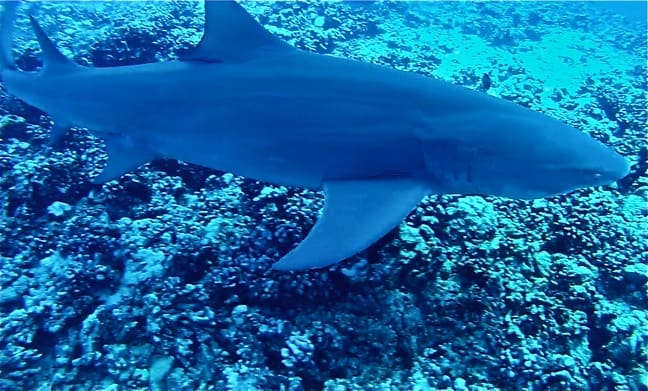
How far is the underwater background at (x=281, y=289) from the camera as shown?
112 inches

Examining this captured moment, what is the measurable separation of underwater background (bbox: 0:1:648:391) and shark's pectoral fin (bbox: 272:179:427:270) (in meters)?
0.75

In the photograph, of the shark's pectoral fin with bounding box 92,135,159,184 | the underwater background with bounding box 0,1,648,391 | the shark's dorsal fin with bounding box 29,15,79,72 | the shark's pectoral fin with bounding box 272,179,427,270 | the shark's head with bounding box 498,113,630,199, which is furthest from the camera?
the shark's dorsal fin with bounding box 29,15,79,72

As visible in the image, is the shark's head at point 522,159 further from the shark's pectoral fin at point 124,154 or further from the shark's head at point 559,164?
the shark's pectoral fin at point 124,154

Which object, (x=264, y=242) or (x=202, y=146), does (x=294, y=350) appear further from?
(x=202, y=146)

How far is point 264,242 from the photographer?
3.27m

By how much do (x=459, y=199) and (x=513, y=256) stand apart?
2.09 feet

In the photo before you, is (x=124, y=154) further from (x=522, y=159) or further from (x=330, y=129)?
(x=522, y=159)

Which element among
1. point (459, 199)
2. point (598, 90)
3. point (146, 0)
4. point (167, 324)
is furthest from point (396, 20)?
point (167, 324)

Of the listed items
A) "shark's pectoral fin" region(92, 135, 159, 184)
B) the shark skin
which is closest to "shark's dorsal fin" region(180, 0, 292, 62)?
the shark skin

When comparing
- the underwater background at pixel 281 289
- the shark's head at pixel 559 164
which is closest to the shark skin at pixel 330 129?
the shark's head at pixel 559 164

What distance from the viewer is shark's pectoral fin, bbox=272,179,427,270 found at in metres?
2.05

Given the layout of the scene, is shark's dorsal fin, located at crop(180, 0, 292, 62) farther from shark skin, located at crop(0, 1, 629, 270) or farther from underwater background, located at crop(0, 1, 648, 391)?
underwater background, located at crop(0, 1, 648, 391)

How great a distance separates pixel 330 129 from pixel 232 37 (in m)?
0.90

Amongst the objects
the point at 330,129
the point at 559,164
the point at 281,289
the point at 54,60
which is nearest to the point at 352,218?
the point at 330,129
